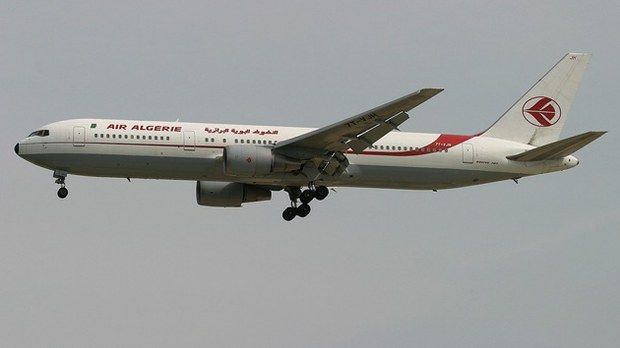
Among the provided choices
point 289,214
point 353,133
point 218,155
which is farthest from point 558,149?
point 218,155

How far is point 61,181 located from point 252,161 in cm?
819

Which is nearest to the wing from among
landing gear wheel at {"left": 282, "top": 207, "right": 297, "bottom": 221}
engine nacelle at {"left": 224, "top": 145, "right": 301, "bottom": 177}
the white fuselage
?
engine nacelle at {"left": 224, "top": 145, "right": 301, "bottom": 177}

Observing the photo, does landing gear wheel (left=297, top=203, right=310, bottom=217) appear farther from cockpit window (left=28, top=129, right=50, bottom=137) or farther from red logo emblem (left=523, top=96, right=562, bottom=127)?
cockpit window (left=28, top=129, right=50, bottom=137)

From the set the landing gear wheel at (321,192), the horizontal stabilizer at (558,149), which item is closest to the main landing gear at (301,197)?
the landing gear wheel at (321,192)

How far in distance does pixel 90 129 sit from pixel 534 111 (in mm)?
20127

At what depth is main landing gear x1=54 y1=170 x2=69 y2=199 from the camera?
2047 inches

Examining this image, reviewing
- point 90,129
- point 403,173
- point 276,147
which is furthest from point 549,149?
point 90,129

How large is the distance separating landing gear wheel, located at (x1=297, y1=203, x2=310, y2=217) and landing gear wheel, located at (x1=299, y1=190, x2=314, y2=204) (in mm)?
463

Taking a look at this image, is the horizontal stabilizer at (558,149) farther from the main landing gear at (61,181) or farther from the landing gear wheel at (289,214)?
the main landing gear at (61,181)

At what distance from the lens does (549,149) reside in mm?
53781

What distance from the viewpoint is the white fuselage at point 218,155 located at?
51.3 meters

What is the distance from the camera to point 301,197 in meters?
54.2

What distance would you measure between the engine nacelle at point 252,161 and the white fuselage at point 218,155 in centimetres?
71

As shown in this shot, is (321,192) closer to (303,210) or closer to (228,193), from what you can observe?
(303,210)
